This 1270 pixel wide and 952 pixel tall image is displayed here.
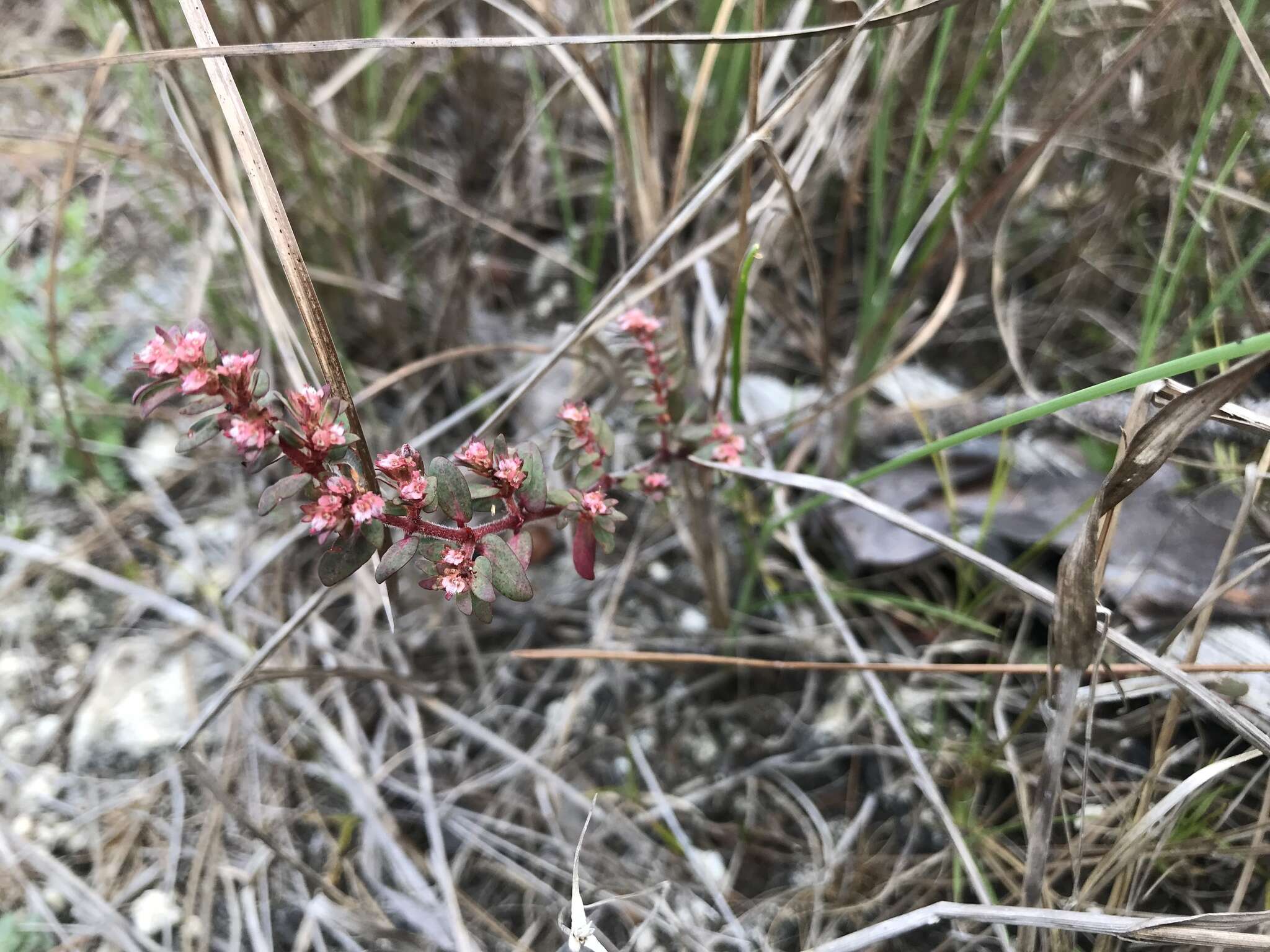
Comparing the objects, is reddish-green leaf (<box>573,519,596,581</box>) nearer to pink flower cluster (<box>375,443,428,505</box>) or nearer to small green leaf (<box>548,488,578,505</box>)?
small green leaf (<box>548,488,578,505</box>)

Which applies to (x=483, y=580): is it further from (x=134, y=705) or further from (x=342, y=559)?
(x=134, y=705)

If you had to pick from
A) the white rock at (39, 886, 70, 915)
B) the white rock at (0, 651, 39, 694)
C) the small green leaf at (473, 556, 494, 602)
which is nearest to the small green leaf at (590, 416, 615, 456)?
the small green leaf at (473, 556, 494, 602)

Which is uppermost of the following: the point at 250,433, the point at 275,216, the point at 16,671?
the point at 275,216

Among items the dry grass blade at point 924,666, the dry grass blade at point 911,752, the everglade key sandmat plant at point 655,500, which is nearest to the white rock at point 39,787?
the everglade key sandmat plant at point 655,500

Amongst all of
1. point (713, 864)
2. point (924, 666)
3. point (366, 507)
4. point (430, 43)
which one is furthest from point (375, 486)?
point (713, 864)

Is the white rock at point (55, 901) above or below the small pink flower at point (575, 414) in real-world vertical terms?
below

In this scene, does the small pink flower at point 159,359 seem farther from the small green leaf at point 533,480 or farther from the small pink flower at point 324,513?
the small green leaf at point 533,480

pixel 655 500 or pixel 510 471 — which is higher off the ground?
pixel 510 471
